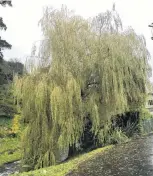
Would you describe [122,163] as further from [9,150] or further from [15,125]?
[15,125]

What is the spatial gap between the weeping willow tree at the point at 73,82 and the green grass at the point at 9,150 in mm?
5109

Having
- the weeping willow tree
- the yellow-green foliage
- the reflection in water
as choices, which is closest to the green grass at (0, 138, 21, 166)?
the yellow-green foliage

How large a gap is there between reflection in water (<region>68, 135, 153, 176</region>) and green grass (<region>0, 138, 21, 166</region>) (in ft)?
22.5

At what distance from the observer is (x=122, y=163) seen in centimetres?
1195

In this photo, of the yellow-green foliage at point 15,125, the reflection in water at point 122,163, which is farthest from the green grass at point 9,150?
the reflection in water at point 122,163

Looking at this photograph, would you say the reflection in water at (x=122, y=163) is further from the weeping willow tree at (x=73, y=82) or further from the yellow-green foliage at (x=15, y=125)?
the yellow-green foliage at (x=15, y=125)

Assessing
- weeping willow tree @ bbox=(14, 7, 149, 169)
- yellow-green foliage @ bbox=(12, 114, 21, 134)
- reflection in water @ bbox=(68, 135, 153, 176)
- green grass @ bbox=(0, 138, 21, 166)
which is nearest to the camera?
reflection in water @ bbox=(68, 135, 153, 176)

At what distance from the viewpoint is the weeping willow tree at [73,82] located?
14.7m

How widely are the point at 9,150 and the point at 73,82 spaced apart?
404 inches

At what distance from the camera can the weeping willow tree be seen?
14.7 m

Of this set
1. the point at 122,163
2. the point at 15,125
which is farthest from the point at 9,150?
the point at 122,163

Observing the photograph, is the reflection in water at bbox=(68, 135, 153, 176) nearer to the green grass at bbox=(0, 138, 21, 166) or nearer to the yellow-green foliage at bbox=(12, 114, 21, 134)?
the green grass at bbox=(0, 138, 21, 166)

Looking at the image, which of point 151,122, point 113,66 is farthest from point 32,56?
point 151,122

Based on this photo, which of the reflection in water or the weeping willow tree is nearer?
A: the reflection in water
